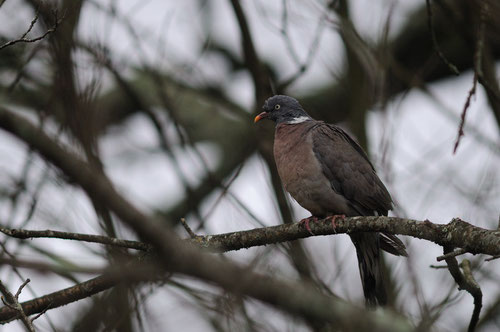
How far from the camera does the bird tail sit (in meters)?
4.65

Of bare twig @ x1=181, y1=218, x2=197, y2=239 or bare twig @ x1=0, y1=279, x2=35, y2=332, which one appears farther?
bare twig @ x1=181, y1=218, x2=197, y2=239

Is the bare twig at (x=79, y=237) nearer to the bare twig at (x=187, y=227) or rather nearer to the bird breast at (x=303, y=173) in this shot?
the bare twig at (x=187, y=227)

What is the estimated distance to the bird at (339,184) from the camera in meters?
4.77

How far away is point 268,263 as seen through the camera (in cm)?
351

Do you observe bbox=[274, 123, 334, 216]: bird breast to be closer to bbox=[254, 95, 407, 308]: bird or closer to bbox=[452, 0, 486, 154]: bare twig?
bbox=[254, 95, 407, 308]: bird

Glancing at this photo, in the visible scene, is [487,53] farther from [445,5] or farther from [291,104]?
[291,104]

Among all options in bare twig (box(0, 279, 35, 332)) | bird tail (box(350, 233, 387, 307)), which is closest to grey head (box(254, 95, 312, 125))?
bird tail (box(350, 233, 387, 307))

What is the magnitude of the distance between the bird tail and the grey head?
52.4 inches

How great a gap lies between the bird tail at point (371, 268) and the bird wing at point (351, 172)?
23 centimetres

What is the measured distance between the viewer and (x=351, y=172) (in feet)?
16.3

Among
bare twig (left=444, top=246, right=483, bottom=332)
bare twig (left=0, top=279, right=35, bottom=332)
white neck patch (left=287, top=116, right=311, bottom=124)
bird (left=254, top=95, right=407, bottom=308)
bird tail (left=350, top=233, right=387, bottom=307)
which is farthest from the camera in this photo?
white neck patch (left=287, top=116, right=311, bottom=124)

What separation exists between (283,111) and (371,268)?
1670 mm

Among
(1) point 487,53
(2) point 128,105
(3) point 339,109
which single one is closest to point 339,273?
(1) point 487,53

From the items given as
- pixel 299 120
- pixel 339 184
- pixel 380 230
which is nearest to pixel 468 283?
pixel 380 230
